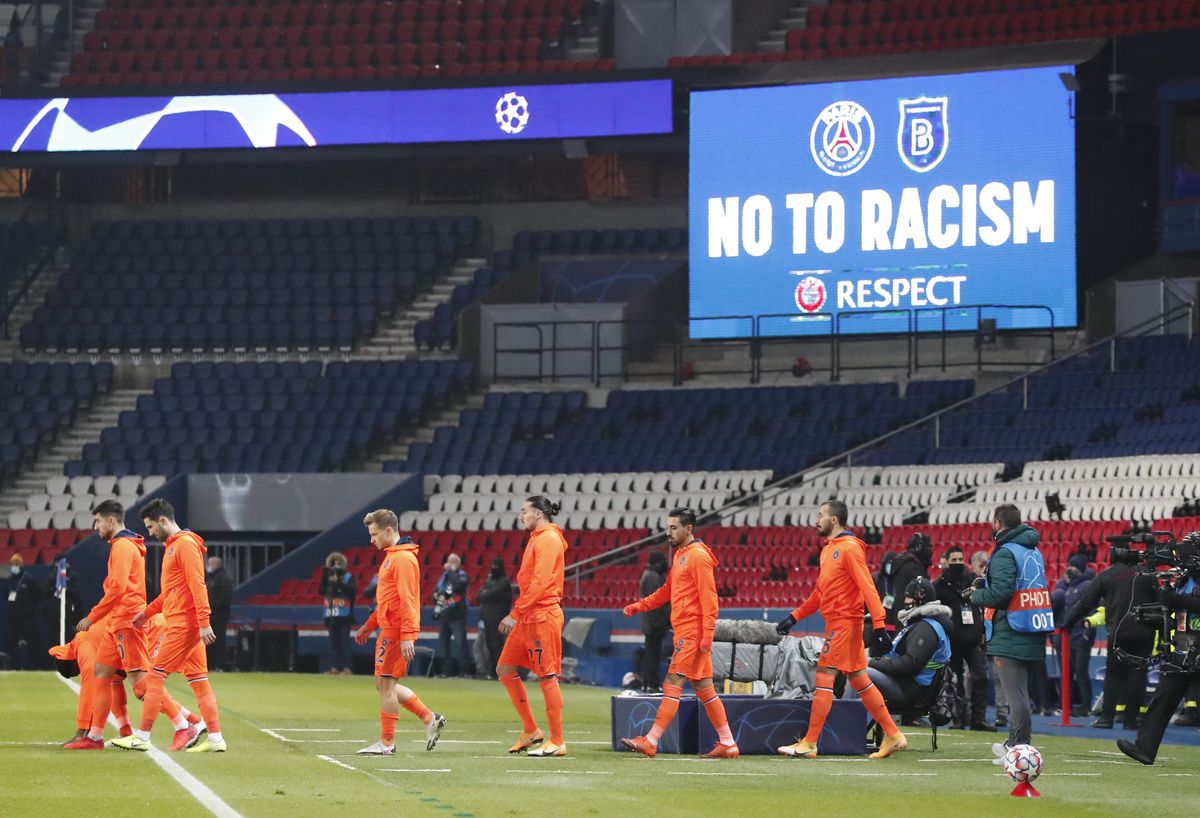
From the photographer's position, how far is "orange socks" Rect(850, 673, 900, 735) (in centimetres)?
1497

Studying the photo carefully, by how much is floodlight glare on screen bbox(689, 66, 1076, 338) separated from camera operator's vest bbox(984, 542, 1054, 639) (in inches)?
812

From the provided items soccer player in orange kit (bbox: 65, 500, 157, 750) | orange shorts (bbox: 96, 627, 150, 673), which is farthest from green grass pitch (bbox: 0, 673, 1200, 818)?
orange shorts (bbox: 96, 627, 150, 673)

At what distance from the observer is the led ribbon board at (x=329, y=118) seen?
38.8 metres

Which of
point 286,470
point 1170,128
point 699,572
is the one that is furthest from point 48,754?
point 1170,128

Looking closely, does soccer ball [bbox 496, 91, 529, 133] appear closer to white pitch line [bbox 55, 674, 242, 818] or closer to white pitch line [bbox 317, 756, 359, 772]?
white pitch line [bbox 55, 674, 242, 818]

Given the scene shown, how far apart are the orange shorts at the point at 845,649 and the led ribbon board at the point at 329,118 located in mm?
24128

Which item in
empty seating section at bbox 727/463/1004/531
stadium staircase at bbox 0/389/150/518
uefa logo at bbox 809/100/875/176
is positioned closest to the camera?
empty seating section at bbox 727/463/1004/531

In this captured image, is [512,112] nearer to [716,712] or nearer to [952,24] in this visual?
[952,24]

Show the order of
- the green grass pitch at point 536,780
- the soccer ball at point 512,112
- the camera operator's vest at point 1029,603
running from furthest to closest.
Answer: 1. the soccer ball at point 512,112
2. the camera operator's vest at point 1029,603
3. the green grass pitch at point 536,780

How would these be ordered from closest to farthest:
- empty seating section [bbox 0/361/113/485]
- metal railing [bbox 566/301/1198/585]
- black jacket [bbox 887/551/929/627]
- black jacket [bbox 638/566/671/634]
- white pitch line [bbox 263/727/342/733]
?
white pitch line [bbox 263/727/342/733]
black jacket [bbox 887/551/929/627]
black jacket [bbox 638/566/671/634]
metal railing [bbox 566/301/1198/585]
empty seating section [bbox 0/361/113/485]

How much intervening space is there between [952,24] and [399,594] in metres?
26.2

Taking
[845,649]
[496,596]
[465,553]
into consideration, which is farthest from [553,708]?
[465,553]

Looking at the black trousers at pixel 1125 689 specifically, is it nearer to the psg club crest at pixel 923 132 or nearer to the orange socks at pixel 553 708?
the orange socks at pixel 553 708

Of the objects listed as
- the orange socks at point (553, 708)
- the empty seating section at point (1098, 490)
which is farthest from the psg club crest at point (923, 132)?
the orange socks at point (553, 708)
